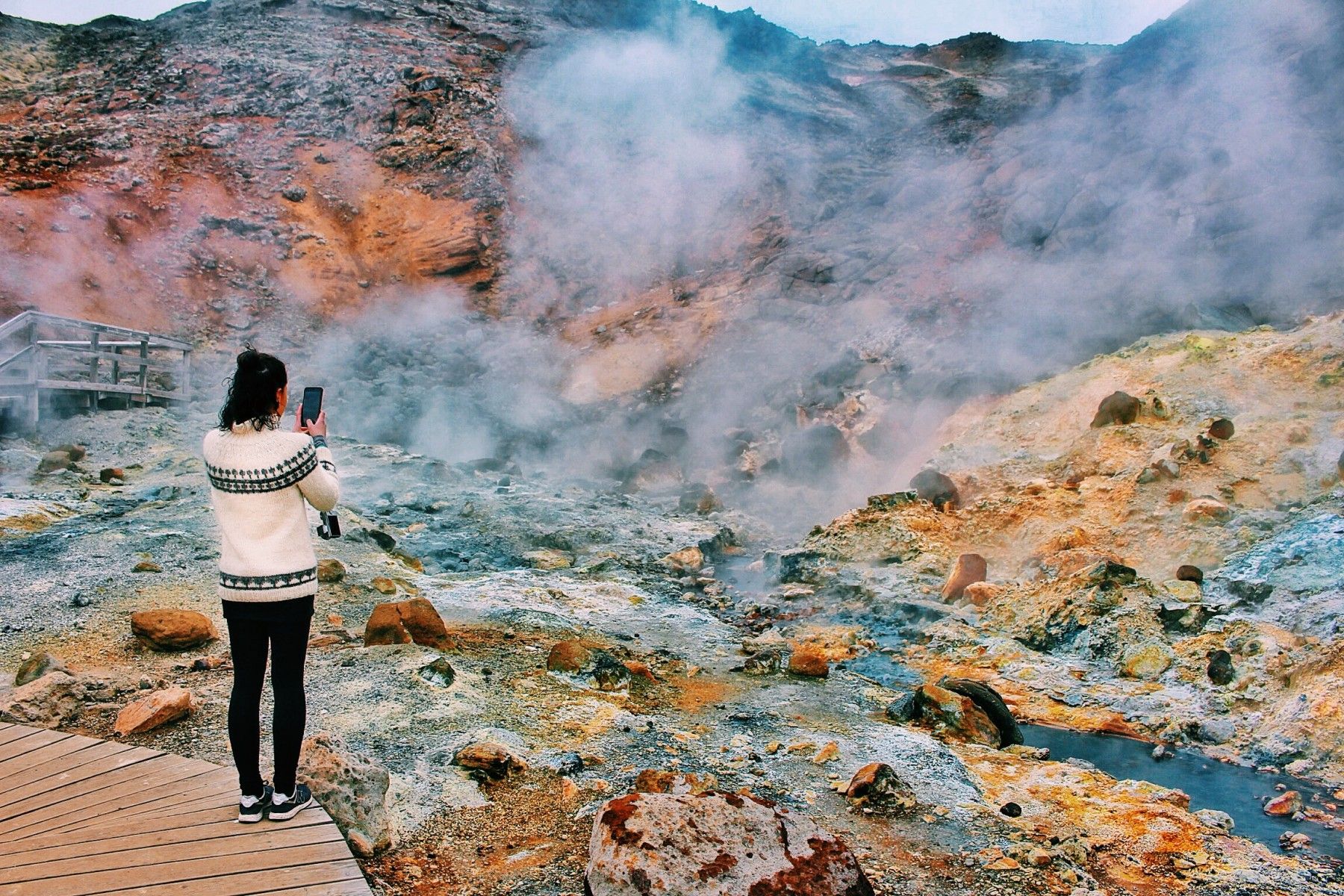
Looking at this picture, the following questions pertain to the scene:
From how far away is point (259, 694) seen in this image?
7.42 ft

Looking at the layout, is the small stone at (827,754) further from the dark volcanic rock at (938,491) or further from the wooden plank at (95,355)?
the wooden plank at (95,355)

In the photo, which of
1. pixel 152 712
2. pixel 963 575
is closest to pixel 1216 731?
pixel 963 575

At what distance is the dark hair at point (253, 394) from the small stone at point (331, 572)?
4.11m

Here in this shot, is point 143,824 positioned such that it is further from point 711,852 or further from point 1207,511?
point 1207,511

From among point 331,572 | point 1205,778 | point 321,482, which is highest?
point 321,482

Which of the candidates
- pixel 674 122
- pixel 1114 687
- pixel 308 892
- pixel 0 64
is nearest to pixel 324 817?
pixel 308 892

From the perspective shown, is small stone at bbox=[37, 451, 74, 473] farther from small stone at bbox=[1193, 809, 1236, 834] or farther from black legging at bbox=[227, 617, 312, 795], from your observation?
small stone at bbox=[1193, 809, 1236, 834]

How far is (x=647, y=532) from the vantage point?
899cm

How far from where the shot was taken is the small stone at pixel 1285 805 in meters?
3.54

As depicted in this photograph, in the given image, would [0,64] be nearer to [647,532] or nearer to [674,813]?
[647,532]

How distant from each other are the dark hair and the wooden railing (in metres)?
9.13

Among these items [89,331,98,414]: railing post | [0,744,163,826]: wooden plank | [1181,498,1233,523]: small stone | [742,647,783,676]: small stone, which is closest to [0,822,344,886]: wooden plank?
[0,744,163,826]: wooden plank

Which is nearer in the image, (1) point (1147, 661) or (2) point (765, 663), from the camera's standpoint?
(1) point (1147, 661)

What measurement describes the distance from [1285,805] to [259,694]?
409 cm
